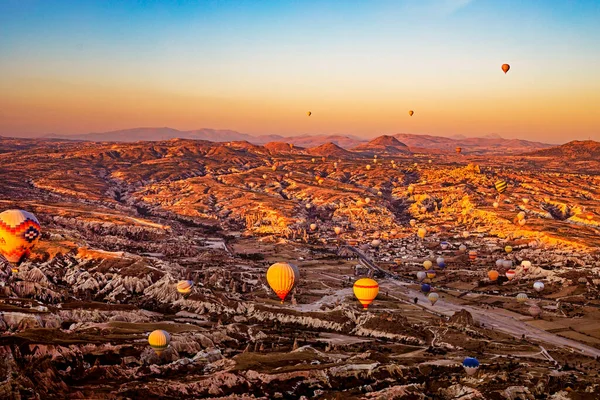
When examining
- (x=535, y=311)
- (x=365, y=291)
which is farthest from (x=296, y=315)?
(x=535, y=311)

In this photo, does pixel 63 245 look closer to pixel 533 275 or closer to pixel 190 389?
pixel 190 389

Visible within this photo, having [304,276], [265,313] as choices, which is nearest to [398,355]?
[265,313]

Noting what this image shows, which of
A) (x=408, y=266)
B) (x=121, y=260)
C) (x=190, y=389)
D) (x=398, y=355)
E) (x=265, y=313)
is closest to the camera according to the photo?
(x=190, y=389)

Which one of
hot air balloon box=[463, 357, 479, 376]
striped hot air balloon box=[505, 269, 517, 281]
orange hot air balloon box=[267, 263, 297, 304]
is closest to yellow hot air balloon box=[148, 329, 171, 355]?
orange hot air balloon box=[267, 263, 297, 304]

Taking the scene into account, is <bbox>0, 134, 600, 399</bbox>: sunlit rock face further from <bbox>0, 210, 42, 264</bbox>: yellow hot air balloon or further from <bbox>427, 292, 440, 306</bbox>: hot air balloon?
<bbox>0, 210, 42, 264</bbox>: yellow hot air balloon

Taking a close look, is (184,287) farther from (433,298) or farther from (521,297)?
(521,297)

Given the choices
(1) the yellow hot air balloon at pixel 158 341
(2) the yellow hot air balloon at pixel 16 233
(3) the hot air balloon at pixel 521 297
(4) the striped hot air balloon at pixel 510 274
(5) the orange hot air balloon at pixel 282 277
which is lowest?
(3) the hot air balloon at pixel 521 297

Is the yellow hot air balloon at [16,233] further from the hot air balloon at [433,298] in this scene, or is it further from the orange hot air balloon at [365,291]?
the hot air balloon at [433,298]

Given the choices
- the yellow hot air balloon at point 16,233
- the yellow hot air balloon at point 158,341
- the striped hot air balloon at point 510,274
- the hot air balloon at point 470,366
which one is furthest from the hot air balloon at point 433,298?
the yellow hot air balloon at point 16,233
